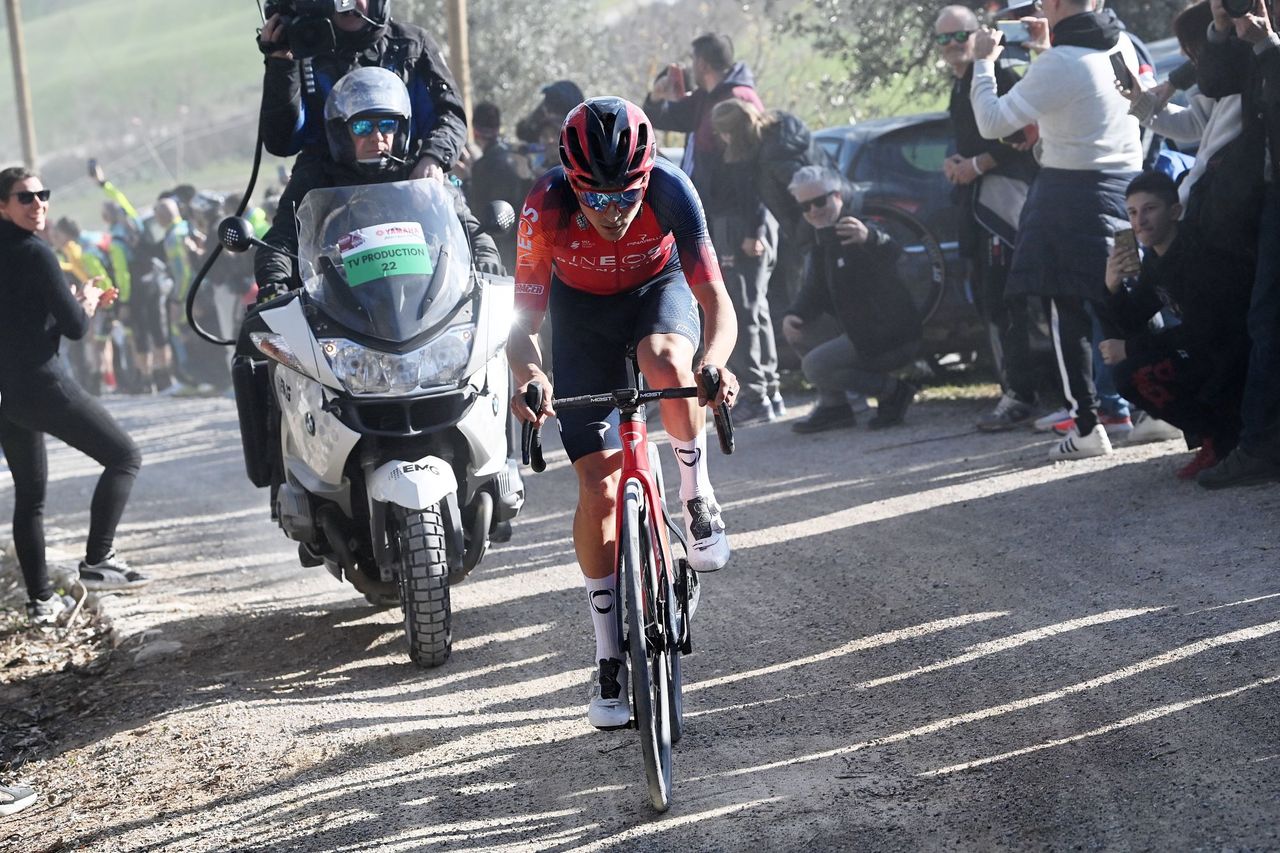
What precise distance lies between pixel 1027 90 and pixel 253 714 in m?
5.19

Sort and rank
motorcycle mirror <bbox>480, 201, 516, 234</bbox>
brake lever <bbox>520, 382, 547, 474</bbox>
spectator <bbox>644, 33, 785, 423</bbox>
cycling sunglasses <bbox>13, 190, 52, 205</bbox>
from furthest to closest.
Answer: spectator <bbox>644, 33, 785, 423</bbox> < cycling sunglasses <bbox>13, 190, 52, 205</bbox> < motorcycle mirror <bbox>480, 201, 516, 234</bbox> < brake lever <bbox>520, 382, 547, 474</bbox>

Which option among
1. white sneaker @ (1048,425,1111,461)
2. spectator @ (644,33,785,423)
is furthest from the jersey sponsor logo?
spectator @ (644,33,785,423)

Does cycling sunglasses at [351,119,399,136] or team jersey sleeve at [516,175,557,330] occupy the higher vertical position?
cycling sunglasses at [351,119,399,136]

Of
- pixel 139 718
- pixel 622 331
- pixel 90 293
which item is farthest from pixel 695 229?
pixel 90 293

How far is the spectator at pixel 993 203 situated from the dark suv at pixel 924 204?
74 cm

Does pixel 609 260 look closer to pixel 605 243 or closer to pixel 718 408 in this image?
pixel 605 243

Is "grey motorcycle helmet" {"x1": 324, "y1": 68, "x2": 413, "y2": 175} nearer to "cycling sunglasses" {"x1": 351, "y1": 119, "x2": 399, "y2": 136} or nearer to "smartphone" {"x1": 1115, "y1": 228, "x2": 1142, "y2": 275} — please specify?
"cycling sunglasses" {"x1": 351, "y1": 119, "x2": 399, "y2": 136}

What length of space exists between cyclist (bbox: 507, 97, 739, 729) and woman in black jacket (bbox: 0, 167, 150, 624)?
147 inches

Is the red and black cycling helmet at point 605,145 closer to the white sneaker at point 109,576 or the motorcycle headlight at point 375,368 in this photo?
the motorcycle headlight at point 375,368

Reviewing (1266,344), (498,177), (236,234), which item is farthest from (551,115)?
(1266,344)

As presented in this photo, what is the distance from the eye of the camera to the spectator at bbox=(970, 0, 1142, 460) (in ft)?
27.2

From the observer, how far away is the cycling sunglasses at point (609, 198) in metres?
4.84

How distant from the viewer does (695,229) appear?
5035 mm

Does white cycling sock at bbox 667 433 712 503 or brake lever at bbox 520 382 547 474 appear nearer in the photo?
brake lever at bbox 520 382 547 474
